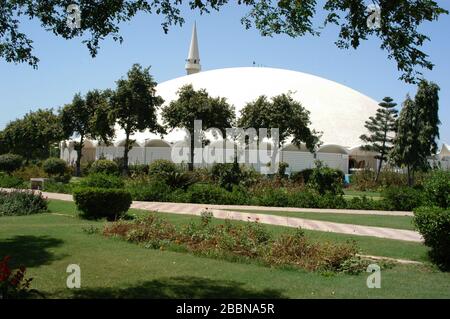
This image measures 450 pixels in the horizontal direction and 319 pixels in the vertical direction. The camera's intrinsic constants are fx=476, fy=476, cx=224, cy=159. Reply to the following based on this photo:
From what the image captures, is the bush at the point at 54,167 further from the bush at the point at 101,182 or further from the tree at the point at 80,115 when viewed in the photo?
the bush at the point at 101,182

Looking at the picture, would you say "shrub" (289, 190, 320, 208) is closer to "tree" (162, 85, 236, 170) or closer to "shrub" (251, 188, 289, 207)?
"shrub" (251, 188, 289, 207)

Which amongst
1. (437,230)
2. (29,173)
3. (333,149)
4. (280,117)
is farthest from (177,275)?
(333,149)

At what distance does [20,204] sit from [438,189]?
10823 millimetres

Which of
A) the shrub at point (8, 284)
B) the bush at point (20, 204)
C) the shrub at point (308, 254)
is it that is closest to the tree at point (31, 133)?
the bush at point (20, 204)

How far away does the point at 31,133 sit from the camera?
4412 cm

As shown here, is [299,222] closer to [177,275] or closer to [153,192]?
[177,275]

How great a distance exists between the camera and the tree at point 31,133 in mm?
42125

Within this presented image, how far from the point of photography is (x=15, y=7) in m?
7.40

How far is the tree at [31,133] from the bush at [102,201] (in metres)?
30.6

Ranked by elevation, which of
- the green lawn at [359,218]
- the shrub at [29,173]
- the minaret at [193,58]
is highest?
the minaret at [193,58]
